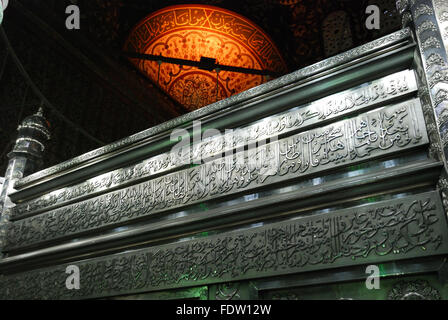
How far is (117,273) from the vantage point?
2043 millimetres

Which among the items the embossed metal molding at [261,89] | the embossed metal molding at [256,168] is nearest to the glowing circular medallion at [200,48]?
the embossed metal molding at [261,89]

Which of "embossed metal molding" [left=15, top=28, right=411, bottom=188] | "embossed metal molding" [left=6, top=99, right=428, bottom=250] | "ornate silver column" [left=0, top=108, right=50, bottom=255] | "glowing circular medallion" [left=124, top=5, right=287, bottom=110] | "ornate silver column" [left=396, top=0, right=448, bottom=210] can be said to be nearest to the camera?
"ornate silver column" [left=396, top=0, right=448, bottom=210]

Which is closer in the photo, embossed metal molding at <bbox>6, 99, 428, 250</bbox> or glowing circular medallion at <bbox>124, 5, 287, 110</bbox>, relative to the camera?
embossed metal molding at <bbox>6, 99, 428, 250</bbox>

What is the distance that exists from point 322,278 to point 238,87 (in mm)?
5215

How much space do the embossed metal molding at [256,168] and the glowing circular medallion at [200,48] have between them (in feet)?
11.7

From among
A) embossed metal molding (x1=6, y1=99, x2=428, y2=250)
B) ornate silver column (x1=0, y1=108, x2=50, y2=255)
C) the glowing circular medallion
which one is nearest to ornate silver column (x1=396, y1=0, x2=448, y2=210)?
embossed metal molding (x1=6, y1=99, x2=428, y2=250)

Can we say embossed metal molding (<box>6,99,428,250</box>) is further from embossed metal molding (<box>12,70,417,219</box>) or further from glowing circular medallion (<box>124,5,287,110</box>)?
glowing circular medallion (<box>124,5,287,110</box>)

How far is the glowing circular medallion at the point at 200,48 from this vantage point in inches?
219

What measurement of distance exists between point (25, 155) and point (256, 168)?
1968 millimetres

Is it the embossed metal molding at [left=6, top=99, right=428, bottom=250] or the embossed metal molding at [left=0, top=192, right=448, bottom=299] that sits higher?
the embossed metal molding at [left=6, top=99, right=428, bottom=250]

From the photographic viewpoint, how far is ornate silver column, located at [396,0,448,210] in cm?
130

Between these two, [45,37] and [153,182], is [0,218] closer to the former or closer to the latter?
[153,182]

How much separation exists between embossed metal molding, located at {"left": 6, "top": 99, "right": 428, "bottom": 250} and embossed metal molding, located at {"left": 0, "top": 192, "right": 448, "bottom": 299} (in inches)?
8.3

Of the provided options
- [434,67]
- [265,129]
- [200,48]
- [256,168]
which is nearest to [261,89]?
[265,129]
